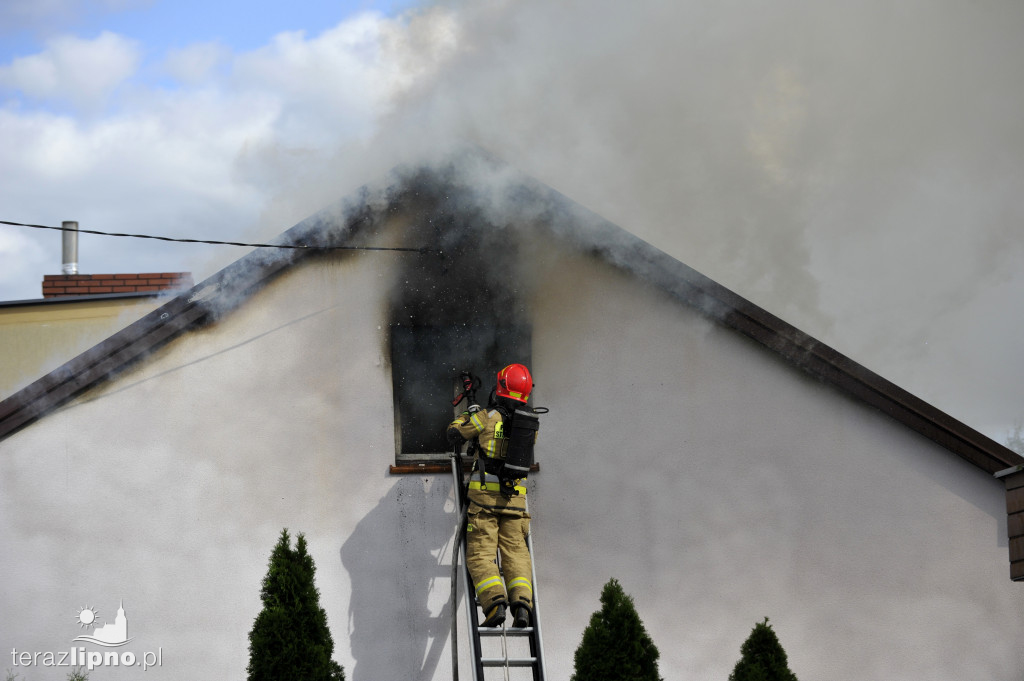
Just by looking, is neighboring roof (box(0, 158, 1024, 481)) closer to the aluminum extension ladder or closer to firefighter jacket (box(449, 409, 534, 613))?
firefighter jacket (box(449, 409, 534, 613))

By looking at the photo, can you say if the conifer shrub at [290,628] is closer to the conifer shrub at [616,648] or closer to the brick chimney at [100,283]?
the conifer shrub at [616,648]

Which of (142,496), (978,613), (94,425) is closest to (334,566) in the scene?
(142,496)

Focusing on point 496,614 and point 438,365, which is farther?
point 438,365

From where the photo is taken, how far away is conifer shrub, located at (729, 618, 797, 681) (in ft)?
23.6

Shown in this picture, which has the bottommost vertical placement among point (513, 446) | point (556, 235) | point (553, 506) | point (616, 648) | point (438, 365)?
point (616, 648)

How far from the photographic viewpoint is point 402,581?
26.0 feet

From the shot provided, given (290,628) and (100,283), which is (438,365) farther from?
(100,283)

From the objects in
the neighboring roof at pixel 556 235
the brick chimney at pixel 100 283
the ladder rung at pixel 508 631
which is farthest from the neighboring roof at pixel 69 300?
the ladder rung at pixel 508 631

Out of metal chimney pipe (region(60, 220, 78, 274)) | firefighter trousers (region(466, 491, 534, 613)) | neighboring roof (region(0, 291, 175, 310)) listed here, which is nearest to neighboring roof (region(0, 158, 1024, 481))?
firefighter trousers (region(466, 491, 534, 613))

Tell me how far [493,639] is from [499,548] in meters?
0.92

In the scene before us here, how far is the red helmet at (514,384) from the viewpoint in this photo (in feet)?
24.5

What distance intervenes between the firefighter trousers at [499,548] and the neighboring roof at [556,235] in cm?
220

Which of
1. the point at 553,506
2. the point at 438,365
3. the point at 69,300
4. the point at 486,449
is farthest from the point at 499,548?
the point at 69,300

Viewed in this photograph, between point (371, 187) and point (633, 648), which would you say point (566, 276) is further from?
point (633, 648)
